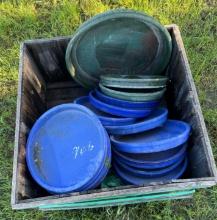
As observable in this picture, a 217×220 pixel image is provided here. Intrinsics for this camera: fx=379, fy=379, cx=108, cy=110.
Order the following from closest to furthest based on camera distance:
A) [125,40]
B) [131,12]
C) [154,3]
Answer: [131,12] → [125,40] → [154,3]

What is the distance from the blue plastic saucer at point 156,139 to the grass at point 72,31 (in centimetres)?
56

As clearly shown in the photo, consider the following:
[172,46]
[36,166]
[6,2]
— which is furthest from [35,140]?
[6,2]

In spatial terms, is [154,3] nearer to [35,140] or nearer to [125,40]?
[125,40]

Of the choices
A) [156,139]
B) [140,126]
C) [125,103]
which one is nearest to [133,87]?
[125,103]

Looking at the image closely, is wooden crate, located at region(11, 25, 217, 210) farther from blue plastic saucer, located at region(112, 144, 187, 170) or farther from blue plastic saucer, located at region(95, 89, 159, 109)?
blue plastic saucer, located at region(95, 89, 159, 109)

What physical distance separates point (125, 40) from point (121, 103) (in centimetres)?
49

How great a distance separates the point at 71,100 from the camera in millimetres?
3008

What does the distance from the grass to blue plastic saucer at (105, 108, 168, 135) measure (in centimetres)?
63

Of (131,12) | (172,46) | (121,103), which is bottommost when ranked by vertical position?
(121,103)

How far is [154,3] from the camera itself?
3.42 m

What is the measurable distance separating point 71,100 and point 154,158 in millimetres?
954

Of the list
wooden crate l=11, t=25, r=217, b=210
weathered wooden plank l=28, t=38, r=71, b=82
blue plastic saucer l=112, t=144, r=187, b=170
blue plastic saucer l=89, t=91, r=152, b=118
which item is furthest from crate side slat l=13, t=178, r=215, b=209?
weathered wooden plank l=28, t=38, r=71, b=82

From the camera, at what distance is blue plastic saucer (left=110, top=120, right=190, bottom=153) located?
7.25 ft

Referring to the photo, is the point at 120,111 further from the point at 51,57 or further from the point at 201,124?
the point at 51,57
